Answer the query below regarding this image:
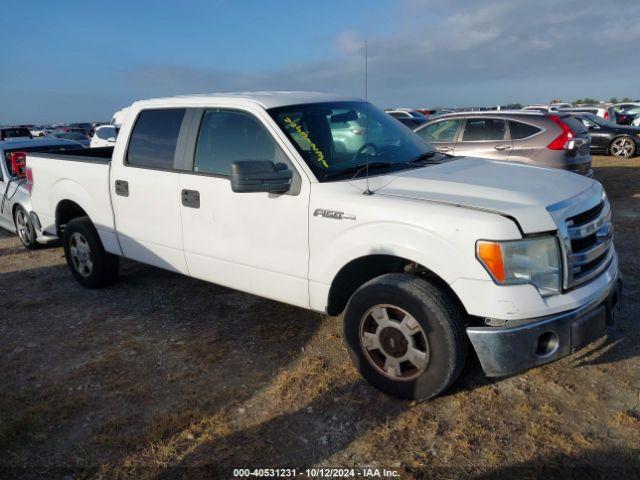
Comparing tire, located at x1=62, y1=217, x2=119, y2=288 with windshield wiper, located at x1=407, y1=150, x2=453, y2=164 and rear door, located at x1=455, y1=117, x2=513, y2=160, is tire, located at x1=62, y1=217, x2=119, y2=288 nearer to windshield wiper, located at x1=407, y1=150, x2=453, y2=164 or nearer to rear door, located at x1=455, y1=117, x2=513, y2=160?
windshield wiper, located at x1=407, y1=150, x2=453, y2=164

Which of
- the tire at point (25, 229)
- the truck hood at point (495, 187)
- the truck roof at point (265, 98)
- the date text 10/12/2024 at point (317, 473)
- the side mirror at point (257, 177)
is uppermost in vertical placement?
the truck roof at point (265, 98)

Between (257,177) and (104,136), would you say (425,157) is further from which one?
(104,136)

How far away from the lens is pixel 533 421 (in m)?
3.06

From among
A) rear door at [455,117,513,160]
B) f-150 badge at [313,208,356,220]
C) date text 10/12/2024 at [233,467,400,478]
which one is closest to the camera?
date text 10/12/2024 at [233,467,400,478]

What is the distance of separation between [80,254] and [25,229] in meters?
2.66

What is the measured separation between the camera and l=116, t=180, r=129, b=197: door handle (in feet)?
15.3

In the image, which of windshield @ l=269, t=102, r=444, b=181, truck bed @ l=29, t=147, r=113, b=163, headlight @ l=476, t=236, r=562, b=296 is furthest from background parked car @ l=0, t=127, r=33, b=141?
headlight @ l=476, t=236, r=562, b=296

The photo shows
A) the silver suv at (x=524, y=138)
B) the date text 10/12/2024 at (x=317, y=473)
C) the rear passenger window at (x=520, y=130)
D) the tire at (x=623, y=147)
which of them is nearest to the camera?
the date text 10/12/2024 at (x=317, y=473)

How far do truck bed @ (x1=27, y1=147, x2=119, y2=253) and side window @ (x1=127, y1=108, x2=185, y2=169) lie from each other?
409mm

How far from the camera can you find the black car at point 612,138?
52.1 ft

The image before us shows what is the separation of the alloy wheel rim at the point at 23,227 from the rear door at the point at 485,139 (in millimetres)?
6964

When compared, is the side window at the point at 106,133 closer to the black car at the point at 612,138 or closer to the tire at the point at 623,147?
the black car at the point at 612,138

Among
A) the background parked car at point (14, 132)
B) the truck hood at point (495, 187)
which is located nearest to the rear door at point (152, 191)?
the truck hood at point (495, 187)

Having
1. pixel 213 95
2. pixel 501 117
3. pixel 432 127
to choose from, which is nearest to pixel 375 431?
pixel 213 95
